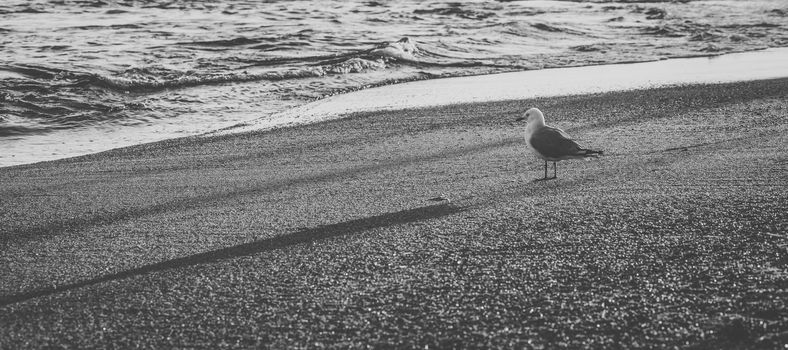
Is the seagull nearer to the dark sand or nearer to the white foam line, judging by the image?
the dark sand

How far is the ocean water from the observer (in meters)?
12.0

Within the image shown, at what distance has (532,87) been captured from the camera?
1302 cm

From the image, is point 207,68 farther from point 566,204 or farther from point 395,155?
point 566,204

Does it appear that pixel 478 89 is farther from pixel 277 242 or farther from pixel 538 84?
pixel 277 242

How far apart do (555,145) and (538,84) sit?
7135 millimetres

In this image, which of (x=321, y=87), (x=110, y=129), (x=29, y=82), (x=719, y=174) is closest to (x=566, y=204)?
(x=719, y=174)

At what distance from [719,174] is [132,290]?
428cm

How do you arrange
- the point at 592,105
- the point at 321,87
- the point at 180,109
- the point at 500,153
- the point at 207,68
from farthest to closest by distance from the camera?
the point at 207,68 → the point at 321,87 → the point at 180,109 → the point at 592,105 → the point at 500,153

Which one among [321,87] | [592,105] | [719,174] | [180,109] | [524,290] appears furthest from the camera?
[321,87]

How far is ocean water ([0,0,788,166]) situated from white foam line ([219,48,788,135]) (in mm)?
661

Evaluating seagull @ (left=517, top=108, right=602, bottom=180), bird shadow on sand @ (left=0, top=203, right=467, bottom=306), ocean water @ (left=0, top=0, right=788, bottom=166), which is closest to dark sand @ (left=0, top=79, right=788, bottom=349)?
bird shadow on sand @ (left=0, top=203, right=467, bottom=306)

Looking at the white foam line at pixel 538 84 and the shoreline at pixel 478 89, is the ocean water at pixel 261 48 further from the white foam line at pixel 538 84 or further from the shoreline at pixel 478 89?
the white foam line at pixel 538 84

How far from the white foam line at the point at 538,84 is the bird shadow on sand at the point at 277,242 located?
4.96 m

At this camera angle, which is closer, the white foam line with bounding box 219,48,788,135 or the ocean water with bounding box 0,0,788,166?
the white foam line with bounding box 219,48,788,135
